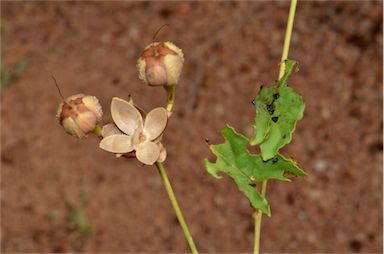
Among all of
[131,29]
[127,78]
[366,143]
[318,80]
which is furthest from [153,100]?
[366,143]

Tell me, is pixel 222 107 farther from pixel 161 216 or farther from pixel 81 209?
pixel 81 209

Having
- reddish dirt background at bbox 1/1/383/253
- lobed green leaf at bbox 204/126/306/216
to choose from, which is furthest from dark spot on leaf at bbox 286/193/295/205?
lobed green leaf at bbox 204/126/306/216

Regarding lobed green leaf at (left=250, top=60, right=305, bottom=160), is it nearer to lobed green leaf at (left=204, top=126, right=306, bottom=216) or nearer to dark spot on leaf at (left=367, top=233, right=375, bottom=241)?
lobed green leaf at (left=204, top=126, right=306, bottom=216)

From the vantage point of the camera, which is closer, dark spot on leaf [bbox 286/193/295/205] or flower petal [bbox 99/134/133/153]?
flower petal [bbox 99/134/133/153]

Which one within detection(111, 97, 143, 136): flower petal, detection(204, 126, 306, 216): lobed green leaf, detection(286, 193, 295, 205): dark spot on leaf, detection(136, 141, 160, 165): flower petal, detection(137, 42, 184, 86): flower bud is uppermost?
detection(137, 42, 184, 86): flower bud

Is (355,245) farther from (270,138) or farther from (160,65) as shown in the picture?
(160,65)

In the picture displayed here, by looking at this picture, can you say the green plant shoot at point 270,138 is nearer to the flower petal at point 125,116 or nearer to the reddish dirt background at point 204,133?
the flower petal at point 125,116

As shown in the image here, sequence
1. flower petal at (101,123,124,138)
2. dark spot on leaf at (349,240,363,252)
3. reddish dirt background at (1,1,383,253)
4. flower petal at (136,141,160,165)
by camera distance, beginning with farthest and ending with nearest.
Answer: reddish dirt background at (1,1,383,253) → dark spot on leaf at (349,240,363,252) → flower petal at (101,123,124,138) → flower petal at (136,141,160,165)
